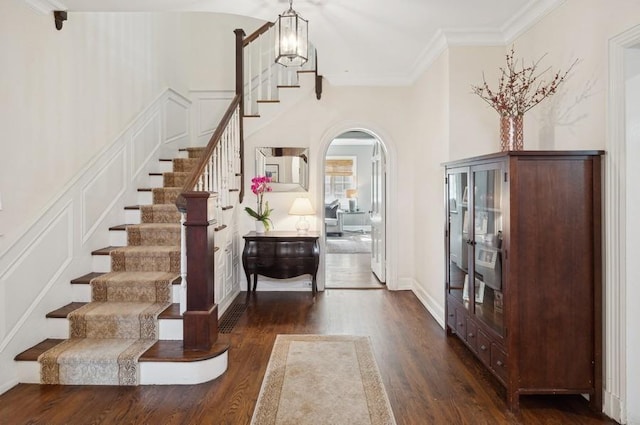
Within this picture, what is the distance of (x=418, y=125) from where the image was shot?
5.05 metres

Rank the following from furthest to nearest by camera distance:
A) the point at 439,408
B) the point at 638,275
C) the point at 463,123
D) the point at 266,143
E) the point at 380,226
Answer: the point at 380,226 → the point at 266,143 → the point at 463,123 → the point at 439,408 → the point at 638,275

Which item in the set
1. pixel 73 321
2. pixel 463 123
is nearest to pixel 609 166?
pixel 463 123

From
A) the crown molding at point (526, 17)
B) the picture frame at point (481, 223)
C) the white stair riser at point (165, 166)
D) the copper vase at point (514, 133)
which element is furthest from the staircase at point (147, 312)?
the crown molding at point (526, 17)

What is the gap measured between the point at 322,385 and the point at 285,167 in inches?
124

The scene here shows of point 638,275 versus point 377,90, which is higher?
point 377,90

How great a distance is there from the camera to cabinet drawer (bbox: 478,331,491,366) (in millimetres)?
2788

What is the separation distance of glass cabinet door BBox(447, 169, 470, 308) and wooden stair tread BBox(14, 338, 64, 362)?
10.3 feet

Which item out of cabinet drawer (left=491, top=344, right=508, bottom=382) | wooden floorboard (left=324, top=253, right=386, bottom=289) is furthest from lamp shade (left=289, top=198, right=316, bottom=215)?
cabinet drawer (left=491, top=344, right=508, bottom=382)

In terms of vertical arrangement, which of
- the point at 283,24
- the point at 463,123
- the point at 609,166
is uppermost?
the point at 283,24

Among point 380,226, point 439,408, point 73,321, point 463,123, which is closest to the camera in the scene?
point 439,408

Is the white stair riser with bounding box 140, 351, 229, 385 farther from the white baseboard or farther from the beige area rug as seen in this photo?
the white baseboard

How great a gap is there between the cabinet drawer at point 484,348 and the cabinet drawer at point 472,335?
0.26 ft

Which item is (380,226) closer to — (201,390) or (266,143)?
(266,143)

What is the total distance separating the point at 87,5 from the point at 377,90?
11.2ft
